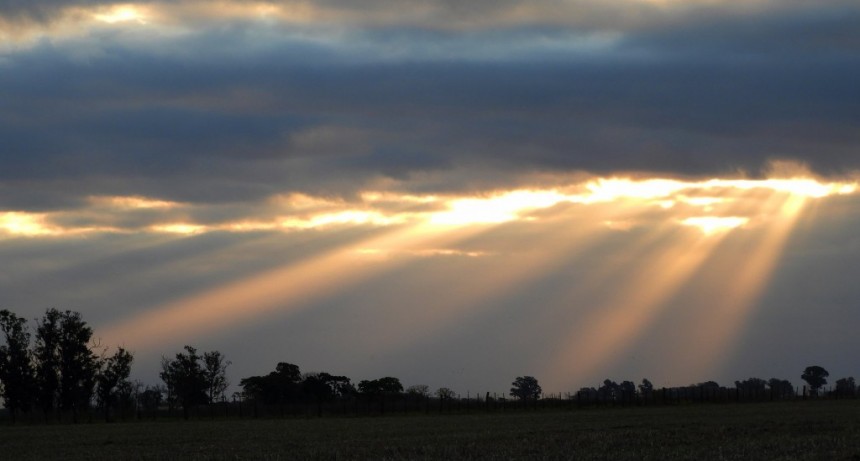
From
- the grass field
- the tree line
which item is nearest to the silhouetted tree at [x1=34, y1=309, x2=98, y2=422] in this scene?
the tree line

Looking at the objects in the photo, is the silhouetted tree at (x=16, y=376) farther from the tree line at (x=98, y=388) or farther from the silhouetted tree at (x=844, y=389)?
the silhouetted tree at (x=844, y=389)

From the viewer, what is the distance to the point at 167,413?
118312 millimetres

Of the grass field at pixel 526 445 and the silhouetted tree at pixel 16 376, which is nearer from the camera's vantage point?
the grass field at pixel 526 445

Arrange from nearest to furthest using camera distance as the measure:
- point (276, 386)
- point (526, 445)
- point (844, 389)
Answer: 1. point (526, 445)
2. point (844, 389)
3. point (276, 386)

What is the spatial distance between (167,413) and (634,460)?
95.9 metres

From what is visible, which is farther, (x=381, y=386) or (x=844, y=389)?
(x=381, y=386)

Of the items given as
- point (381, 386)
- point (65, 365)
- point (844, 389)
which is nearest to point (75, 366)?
point (65, 365)

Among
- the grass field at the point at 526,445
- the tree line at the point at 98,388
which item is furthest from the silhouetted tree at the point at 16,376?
the grass field at the point at 526,445

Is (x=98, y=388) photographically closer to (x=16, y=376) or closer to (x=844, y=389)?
(x=16, y=376)

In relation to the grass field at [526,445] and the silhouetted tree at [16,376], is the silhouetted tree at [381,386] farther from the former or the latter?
the grass field at [526,445]

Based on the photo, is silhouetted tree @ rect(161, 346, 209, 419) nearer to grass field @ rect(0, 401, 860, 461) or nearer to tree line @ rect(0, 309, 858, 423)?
tree line @ rect(0, 309, 858, 423)

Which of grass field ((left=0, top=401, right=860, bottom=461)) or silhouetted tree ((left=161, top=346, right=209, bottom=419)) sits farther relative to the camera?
silhouetted tree ((left=161, top=346, right=209, bottom=419))

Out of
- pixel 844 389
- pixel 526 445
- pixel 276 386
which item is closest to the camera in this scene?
pixel 526 445

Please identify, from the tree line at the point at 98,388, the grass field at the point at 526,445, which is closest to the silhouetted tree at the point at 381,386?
the tree line at the point at 98,388
